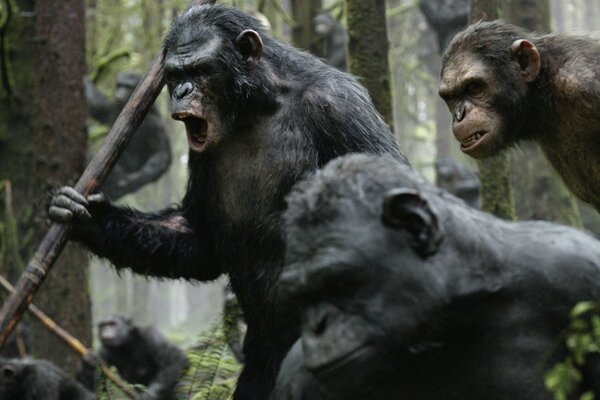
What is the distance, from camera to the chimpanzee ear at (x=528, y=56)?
5906 millimetres

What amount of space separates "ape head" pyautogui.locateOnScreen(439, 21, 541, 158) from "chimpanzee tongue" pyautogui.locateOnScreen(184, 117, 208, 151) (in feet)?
5.50

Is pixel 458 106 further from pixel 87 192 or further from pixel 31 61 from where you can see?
pixel 31 61

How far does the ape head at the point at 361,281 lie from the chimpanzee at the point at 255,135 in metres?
1.96

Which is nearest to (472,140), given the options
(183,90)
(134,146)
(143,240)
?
(183,90)

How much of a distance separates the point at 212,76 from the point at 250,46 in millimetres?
292

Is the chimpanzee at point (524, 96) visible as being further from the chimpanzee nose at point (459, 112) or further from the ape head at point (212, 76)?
the ape head at point (212, 76)

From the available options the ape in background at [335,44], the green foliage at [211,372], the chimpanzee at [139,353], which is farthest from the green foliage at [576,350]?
the ape in background at [335,44]

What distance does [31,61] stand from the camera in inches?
445

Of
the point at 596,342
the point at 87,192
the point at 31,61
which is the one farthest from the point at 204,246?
the point at 31,61

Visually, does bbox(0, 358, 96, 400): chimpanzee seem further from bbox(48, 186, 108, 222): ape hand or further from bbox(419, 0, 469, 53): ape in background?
bbox(419, 0, 469, 53): ape in background

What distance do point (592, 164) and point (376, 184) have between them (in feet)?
10.3

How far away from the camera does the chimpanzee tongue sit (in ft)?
16.5

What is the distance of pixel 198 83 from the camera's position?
16.7 ft

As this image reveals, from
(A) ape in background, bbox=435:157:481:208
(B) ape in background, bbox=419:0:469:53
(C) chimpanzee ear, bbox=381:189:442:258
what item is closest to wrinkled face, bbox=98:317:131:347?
(A) ape in background, bbox=435:157:481:208
